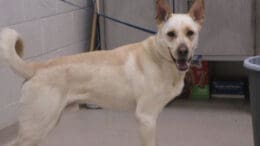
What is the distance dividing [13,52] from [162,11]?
708mm

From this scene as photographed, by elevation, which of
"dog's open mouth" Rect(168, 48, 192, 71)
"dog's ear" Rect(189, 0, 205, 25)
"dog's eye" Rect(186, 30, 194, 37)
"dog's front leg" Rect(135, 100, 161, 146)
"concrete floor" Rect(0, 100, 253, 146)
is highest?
"dog's ear" Rect(189, 0, 205, 25)

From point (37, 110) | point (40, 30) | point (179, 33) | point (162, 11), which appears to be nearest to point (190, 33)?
point (179, 33)

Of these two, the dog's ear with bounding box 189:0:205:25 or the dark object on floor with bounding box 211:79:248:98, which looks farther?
the dark object on floor with bounding box 211:79:248:98

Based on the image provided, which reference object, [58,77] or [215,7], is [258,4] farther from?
[58,77]

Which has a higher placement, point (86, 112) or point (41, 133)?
point (41, 133)

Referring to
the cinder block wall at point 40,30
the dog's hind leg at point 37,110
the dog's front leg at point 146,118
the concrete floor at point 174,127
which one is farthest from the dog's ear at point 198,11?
the cinder block wall at point 40,30

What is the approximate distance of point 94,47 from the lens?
388 centimetres

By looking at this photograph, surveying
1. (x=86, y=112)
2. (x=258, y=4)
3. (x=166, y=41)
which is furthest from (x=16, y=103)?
(x=258, y=4)

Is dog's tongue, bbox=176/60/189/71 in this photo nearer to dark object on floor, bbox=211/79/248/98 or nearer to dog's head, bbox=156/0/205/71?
dog's head, bbox=156/0/205/71

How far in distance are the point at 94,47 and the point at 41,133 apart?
177 centimetres

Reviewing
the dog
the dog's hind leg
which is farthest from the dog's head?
the dog's hind leg

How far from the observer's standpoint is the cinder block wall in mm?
3033

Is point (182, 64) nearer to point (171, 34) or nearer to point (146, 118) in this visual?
point (171, 34)

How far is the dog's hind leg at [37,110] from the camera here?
2.13 meters
